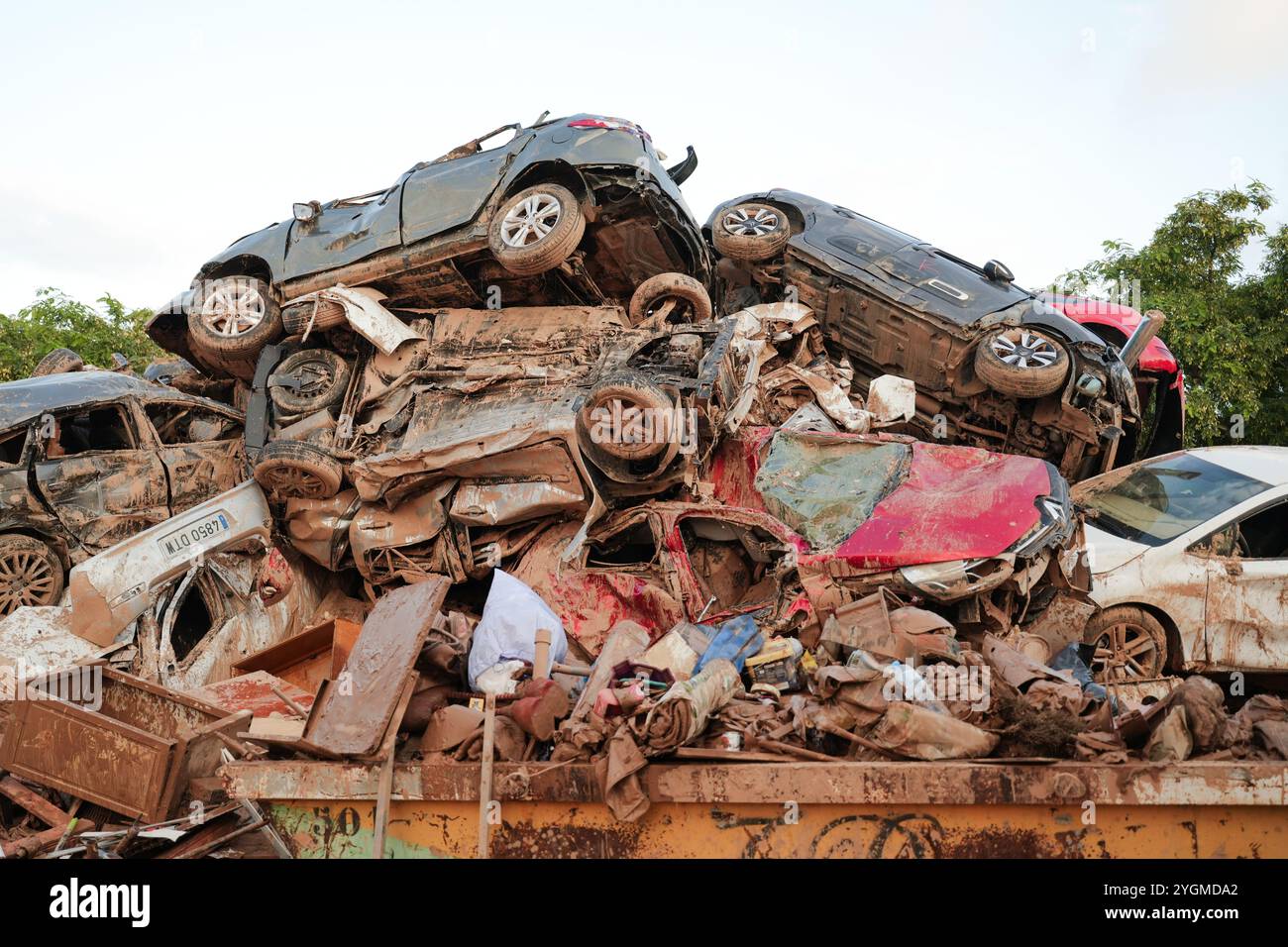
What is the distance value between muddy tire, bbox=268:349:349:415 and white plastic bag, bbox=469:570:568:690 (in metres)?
3.51

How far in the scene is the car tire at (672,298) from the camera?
9094 millimetres

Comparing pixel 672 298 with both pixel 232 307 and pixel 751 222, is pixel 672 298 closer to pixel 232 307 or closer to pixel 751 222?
pixel 751 222

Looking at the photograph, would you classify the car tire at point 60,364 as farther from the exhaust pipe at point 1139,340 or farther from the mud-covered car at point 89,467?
the exhaust pipe at point 1139,340

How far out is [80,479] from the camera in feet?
25.4

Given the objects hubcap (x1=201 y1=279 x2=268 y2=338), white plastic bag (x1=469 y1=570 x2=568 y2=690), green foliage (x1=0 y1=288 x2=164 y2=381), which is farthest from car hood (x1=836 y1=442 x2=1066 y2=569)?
green foliage (x1=0 y1=288 x2=164 y2=381)

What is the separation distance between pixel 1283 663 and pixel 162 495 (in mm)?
8003

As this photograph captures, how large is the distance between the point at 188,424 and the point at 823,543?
5457mm

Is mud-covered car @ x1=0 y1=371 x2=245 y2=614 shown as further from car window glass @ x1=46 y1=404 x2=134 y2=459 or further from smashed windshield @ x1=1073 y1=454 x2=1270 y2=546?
smashed windshield @ x1=1073 y1=454 x2=1270 y2=546

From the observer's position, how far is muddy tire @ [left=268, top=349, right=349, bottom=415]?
8.73 m

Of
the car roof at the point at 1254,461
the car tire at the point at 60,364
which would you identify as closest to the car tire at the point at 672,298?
the car roof at the point at 1254,461

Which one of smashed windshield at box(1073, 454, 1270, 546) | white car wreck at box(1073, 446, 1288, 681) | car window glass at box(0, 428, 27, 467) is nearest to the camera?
white car wreck at box(1073, 446, 1288, 681)

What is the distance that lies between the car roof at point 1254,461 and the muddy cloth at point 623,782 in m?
6.48
